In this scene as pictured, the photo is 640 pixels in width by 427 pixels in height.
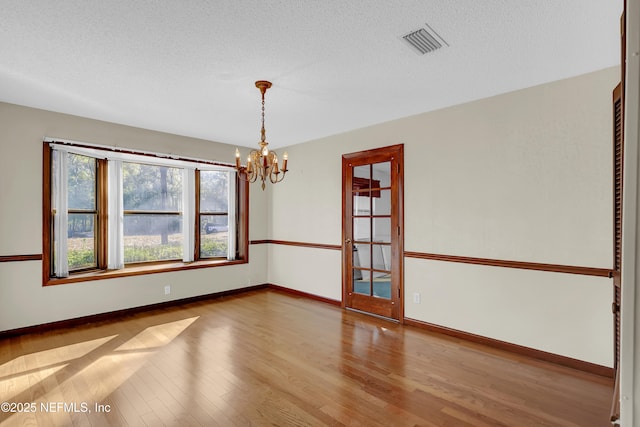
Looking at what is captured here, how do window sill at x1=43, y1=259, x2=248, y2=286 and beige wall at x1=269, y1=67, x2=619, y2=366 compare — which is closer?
beige wall at x1=269, y1=67, x2=619, y2=366

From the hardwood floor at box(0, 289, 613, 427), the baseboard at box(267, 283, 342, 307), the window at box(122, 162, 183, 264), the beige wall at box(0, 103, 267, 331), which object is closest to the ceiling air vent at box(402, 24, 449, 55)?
the hardwood floor at box(0, 289, 613, 427)

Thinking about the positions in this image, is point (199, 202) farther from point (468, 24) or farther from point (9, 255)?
point (468, 24)

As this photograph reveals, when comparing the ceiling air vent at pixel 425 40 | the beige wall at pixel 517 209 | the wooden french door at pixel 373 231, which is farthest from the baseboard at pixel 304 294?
the ceiling air vent at pixel 425 40

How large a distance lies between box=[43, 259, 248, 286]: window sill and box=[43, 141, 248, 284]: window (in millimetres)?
12

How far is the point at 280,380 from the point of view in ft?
8.61

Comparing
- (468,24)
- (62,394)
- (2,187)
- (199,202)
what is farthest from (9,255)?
(468,24)

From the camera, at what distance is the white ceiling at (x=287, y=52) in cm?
195

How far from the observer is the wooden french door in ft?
13.2

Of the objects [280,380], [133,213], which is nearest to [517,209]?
[280,380]

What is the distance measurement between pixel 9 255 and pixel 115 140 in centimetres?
169

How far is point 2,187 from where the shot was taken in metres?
3.46

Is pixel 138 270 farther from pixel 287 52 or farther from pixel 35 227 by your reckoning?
pixel 287 52

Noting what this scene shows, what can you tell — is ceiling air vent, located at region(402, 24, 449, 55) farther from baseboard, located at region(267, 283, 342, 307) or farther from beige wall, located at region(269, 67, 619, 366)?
baseboard, located at region(267, 283, 342, 307)

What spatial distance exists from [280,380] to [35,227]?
10.6 ft
